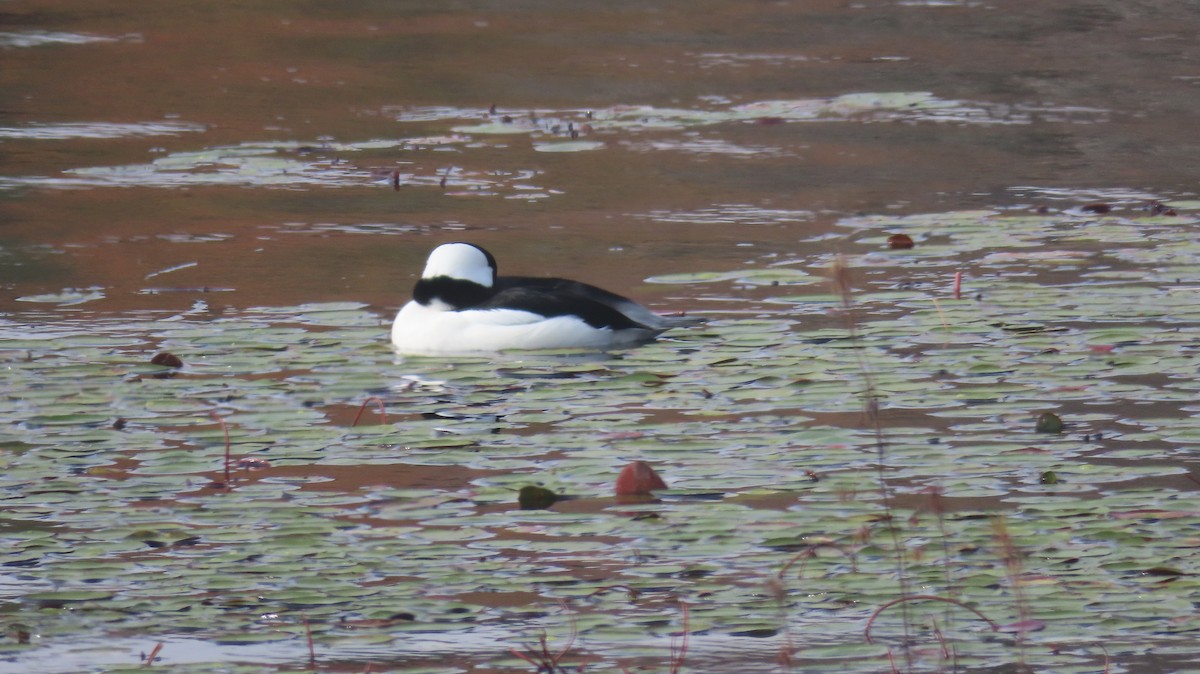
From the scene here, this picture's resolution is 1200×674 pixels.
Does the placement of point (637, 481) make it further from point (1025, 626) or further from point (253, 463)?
point (1025, 626)

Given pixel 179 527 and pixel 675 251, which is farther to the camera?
pixel 675 251

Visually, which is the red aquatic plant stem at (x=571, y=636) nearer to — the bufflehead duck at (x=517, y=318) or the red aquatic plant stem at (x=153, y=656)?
the red aquatic plant stem at (x=153, y=656)

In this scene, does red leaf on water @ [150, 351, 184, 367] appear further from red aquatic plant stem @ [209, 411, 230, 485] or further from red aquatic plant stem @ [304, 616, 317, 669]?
red aquatic plant stem @ [304, 616, 317, 669]

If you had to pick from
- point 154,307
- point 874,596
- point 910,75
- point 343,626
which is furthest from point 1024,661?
point 910,75

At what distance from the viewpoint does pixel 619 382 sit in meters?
7.14

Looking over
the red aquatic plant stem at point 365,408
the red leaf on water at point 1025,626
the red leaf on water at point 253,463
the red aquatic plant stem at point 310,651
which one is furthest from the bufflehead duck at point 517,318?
the red leaf on water at point 1025,626

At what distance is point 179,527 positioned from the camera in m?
5.38

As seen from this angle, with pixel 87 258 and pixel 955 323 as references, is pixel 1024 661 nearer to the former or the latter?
pixel 955 323

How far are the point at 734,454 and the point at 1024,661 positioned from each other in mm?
1867

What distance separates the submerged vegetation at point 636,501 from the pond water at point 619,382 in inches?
0.6

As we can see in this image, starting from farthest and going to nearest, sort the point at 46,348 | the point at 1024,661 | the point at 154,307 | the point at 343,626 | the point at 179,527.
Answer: the point at 154,307 → the point at 46,348 → the point at 179,527 → the point at 343,626 → the point at 1024,661

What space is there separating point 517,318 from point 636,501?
242 centimetres

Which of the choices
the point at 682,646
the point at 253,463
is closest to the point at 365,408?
the point at 253,463

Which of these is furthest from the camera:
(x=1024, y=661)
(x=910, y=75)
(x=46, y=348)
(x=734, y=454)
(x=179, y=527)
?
(x=910, y=75)
